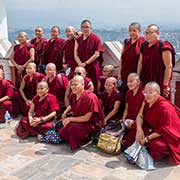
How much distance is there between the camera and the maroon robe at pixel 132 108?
397cm

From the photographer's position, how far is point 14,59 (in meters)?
5.84

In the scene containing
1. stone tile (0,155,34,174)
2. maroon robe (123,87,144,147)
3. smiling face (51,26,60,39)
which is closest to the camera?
stone tile (0,155,34,174)

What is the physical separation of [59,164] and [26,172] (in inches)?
15.4

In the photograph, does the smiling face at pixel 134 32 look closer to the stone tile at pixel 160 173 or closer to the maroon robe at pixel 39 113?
the maroon robe at pixel 39 113

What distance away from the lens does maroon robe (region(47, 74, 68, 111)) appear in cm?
498

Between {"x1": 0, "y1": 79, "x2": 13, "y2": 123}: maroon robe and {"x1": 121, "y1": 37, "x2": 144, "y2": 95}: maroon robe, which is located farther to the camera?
{"x1": 0, "y1": 79, "x2": 13, "y2": 123}: maroon robe

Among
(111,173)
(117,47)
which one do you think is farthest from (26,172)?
(117,47)

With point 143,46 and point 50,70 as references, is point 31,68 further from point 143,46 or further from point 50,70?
point 143,46

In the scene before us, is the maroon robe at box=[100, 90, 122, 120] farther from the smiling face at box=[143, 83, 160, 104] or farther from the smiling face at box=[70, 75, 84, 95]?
the smiling face at box=[143, 83, 160, 104]

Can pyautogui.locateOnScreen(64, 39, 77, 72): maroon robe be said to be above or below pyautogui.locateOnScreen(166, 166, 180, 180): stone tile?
above

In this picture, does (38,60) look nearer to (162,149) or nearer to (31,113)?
(31,113)

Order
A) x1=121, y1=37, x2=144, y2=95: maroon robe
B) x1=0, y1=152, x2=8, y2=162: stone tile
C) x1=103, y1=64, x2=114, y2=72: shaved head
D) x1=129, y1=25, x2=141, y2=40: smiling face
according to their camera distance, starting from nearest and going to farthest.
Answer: x1=0, y1=152, x2=8, y2=162: stone tile
x1=129, y1=25, x2=141, y2=40: smiling face
x1=121, y1=37, x2=144, y2=95: maroon robe
x1=103, y1=64, x2=114, y2=72: shaved head

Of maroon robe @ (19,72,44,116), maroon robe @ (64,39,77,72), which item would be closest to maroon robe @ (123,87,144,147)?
maroon robe @ (64,39,77,72)

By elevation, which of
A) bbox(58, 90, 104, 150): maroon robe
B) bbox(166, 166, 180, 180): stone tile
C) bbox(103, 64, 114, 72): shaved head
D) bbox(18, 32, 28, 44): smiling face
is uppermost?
bbox(18, 32, 28, 44): smiling face
